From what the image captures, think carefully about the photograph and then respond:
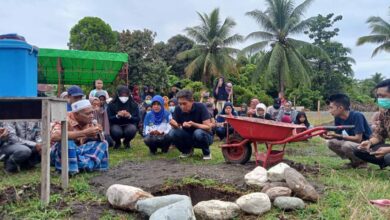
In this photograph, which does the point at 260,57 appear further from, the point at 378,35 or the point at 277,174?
the point at 277,174

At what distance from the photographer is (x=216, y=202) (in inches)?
134

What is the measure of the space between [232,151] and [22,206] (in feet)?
11.4

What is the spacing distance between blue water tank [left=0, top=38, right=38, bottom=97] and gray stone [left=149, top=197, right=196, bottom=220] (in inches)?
61.8

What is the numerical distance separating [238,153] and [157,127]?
6.11 ft

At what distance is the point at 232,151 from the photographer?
245 inches

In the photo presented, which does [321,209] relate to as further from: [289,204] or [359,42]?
[359,42]

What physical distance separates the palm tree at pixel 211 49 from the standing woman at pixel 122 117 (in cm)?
2409

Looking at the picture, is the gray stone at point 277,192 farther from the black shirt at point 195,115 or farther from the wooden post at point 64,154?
the black shirt at point 195,115

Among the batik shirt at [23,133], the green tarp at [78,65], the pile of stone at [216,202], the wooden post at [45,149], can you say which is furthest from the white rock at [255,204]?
the green tarp at [78,65]

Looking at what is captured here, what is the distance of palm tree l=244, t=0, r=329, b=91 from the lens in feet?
95.6

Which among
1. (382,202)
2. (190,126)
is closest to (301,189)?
(382,202)

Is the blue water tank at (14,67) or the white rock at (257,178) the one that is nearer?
the blue water tank at (14,67)

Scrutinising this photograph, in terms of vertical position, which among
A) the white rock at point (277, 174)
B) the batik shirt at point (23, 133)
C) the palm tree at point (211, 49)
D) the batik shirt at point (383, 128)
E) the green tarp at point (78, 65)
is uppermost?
the palm tree at point (211, 49)

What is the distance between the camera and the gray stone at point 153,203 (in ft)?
10.8
